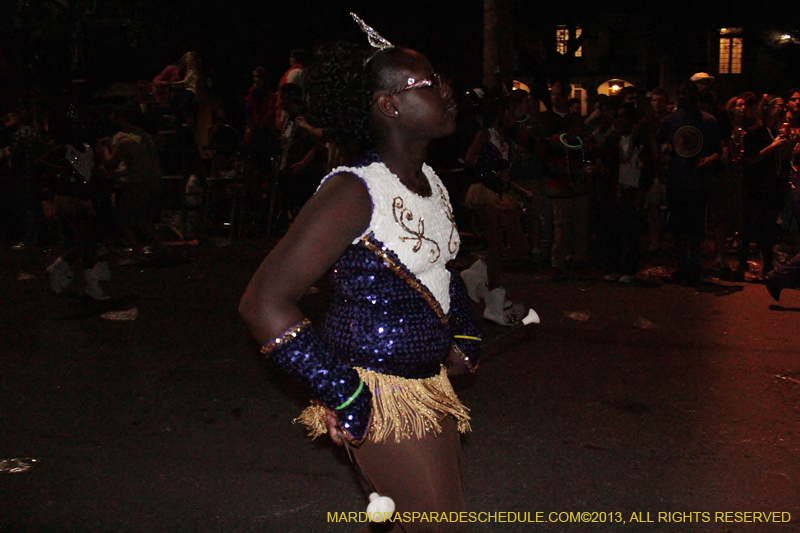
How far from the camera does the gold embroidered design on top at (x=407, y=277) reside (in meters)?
2.51

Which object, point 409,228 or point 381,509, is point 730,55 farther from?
point 381,509

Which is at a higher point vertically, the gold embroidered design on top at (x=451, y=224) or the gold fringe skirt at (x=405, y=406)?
the gold embroidered design on top at (x=451, y=224)

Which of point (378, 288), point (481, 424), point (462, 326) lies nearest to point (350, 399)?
point (378, 288)

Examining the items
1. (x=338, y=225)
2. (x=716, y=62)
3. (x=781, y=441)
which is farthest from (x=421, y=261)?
(x=716, y=62)

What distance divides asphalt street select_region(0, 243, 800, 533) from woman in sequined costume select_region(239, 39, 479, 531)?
0.85 meters

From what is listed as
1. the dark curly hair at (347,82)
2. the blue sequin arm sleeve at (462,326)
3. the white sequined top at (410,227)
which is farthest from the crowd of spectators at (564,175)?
the dark curly hair at (347,82)

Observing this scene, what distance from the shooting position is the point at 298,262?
7.77ft

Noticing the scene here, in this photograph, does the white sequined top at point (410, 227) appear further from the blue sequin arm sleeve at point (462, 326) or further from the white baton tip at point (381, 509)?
the white baton tip at point (381, 509)

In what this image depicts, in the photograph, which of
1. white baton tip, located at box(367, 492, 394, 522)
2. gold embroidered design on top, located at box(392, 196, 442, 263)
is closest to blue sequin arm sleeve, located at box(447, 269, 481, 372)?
gold embroidered design on top, located at box(392, 196, 442, 263)

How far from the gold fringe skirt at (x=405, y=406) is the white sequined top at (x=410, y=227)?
0.27 meters

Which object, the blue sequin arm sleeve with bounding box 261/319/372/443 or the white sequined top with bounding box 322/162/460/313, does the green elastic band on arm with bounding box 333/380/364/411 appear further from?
the white sequined top with bounding box 322/162/460/313

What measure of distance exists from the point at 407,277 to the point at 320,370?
417 mm

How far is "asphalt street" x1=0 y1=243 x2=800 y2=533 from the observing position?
4230 mm

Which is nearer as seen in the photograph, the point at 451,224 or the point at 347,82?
the point at 347,82
